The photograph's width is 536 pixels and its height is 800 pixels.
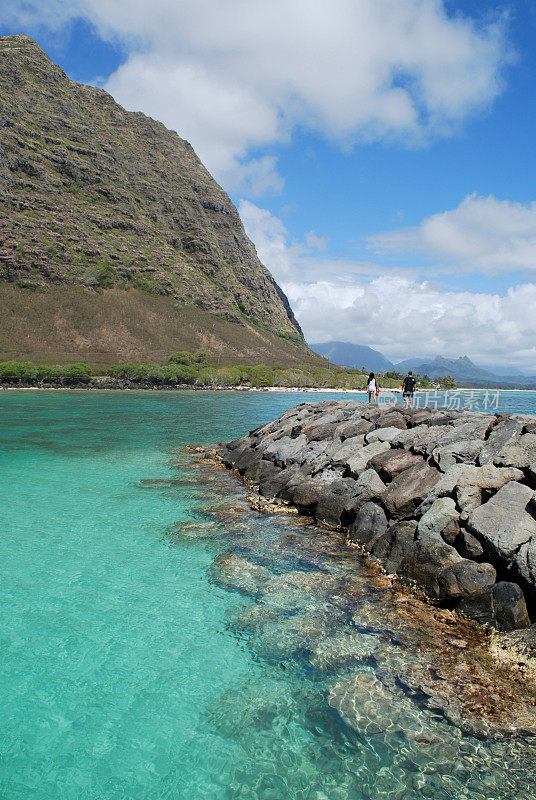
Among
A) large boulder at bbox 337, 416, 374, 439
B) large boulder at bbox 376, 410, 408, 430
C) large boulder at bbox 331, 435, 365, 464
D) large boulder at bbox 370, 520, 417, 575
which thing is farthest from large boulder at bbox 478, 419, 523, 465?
large boulder at bbox 337, 416, 374, 439

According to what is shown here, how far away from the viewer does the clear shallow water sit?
498 cm

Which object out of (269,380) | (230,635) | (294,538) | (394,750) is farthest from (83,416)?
(269,380)

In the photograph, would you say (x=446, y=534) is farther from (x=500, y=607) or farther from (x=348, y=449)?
(x=348, y=449)

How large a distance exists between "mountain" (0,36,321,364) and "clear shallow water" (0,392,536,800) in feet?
359

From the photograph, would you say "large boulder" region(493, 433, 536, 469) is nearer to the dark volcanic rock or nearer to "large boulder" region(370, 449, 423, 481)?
the dark volcanic rock

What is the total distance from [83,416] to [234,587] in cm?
3928

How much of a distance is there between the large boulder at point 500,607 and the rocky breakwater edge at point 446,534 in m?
0.02

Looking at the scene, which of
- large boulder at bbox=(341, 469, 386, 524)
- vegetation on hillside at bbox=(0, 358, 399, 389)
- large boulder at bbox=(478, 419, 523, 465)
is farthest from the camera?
vegetation on hillside at bbox=(0, 358, 399, 389)

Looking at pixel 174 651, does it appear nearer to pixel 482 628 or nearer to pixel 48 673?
pixel 48 673

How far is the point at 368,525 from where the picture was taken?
1168 cm

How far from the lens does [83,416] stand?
4491cm

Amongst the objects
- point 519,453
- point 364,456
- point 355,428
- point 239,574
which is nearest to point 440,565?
point 519,453

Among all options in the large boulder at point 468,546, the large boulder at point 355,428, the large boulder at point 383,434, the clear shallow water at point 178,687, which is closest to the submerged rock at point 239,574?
the clear shallow water at point 178,687

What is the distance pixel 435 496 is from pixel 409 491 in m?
1.03
